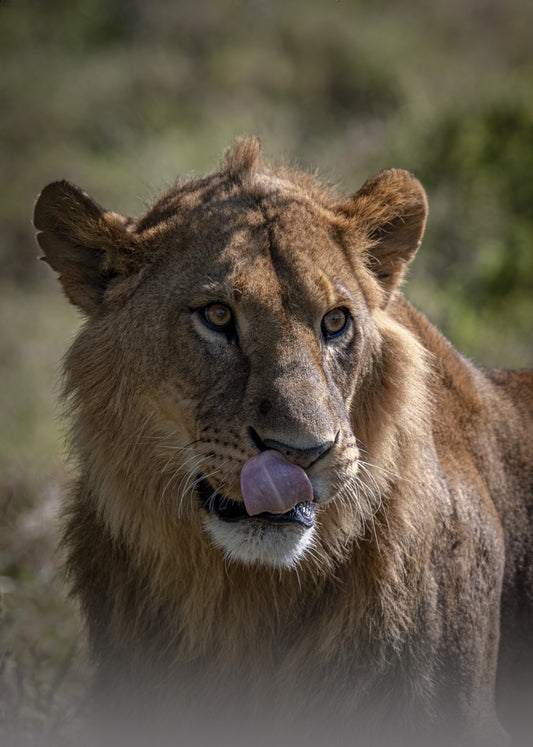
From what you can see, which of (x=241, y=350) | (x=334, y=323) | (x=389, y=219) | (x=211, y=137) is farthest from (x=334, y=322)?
(x=211, y=137)

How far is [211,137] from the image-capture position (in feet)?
53.6

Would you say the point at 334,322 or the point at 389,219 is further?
the point at 389,219

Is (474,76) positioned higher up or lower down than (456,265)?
higher up

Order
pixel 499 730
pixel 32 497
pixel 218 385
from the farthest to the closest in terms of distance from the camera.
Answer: pixel 32 497 → pixel 499 730 → pixel 218 385

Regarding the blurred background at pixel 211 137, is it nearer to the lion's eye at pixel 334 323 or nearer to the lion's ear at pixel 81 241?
the lion's ear at pixel 81 241

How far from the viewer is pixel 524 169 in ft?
43.7

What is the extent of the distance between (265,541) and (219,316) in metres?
0.81

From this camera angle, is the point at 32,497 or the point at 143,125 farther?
the point at 143,125

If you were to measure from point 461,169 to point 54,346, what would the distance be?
5847mm

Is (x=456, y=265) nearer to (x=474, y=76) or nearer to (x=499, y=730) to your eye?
(x=474, y=76)

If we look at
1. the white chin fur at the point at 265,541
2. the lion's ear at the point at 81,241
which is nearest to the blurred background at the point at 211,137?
the lion's ear at the point at 81,241

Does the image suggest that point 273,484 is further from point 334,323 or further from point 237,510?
point 334,323

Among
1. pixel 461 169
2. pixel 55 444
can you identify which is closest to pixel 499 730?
pixel 55 444

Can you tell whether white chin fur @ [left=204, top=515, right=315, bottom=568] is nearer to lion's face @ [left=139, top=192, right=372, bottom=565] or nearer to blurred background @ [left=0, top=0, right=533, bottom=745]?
lion's face @ [left=139, top=192, right=372, bottom=565]
